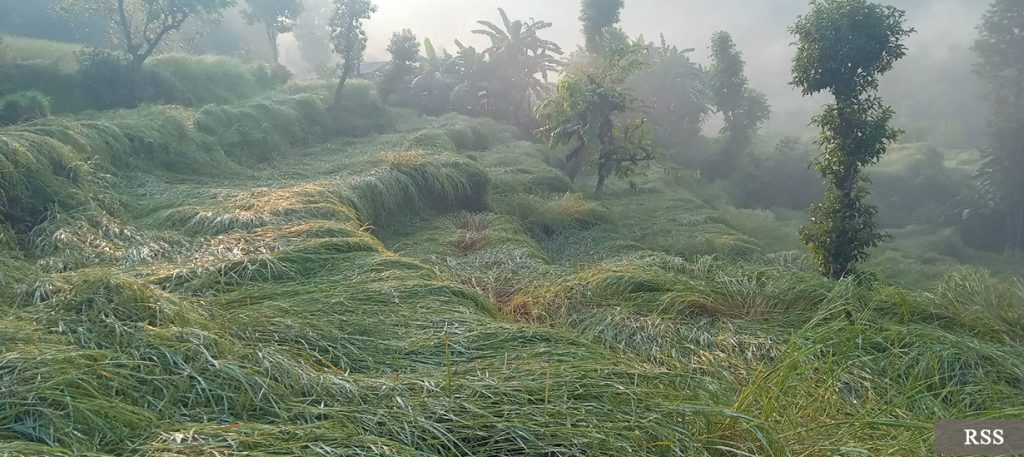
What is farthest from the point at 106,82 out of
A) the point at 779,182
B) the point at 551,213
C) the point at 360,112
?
the point at 779,182

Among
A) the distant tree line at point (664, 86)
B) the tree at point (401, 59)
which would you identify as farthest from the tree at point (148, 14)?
the tree at point (401, 59)

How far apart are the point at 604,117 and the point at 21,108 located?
8.78m

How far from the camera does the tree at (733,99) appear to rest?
23.5 meters

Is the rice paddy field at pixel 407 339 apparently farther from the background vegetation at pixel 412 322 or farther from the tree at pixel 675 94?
the tree at pixel 675 94

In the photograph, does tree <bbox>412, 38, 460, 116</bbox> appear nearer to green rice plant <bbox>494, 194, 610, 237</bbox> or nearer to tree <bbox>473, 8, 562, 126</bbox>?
tree <bbox>473, 8, 562, 126</bbox>

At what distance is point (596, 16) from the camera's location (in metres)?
23.9

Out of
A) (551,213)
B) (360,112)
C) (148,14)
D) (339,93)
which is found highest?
(148,14)

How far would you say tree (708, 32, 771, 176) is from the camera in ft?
77.1

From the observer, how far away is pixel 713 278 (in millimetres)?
A: 4840

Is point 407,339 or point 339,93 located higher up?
point 339,93

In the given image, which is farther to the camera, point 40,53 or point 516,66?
point 516,66

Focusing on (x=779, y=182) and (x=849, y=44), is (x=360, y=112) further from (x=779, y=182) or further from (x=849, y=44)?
(x=849, y=44)

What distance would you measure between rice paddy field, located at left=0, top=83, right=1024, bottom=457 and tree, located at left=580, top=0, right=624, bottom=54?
1788 cm

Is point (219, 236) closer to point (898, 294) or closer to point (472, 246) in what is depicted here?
point (472, 246)
